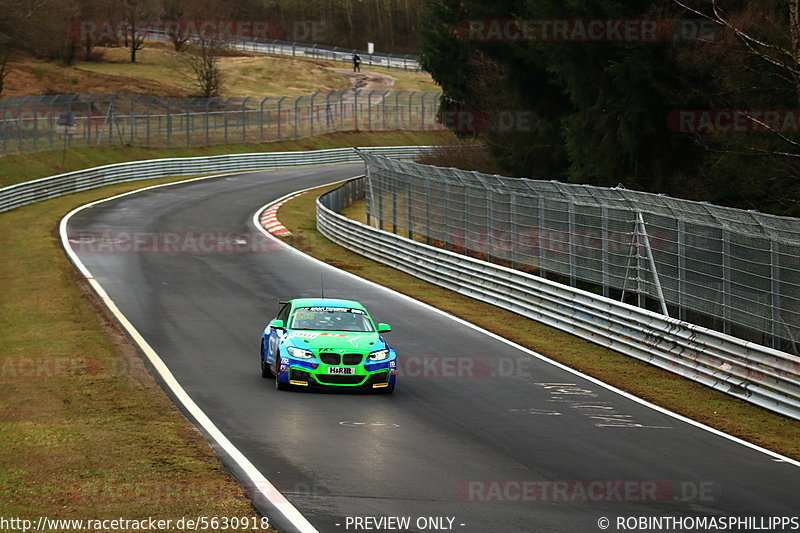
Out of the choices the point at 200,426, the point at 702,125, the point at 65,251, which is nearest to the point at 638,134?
the point at 702,125

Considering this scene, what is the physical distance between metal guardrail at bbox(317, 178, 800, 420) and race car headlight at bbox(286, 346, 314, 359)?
21.5 ft

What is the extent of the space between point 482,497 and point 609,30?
24.1 m

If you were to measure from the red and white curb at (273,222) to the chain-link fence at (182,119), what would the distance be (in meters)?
13.2

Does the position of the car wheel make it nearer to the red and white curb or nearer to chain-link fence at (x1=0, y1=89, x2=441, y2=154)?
the red and white curb

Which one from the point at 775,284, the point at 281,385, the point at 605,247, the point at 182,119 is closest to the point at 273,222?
the point at 605,247

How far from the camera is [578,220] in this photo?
22.9 meters

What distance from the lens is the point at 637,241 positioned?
68.2 ft

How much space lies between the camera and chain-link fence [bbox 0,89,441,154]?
2035 inches

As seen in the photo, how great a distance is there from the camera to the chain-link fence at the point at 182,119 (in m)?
51.7

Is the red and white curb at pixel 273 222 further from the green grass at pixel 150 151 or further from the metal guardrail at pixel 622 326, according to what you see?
the green grass at pixel 150 151

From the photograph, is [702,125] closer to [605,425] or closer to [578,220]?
[578,220]

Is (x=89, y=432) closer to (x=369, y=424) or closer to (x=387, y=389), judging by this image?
(x=369, y=424)

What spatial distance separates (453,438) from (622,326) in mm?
8490

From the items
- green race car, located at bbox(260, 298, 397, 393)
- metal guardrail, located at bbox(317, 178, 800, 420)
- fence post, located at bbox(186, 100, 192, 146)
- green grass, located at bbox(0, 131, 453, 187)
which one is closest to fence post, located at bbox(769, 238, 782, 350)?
metal guardrail, located at bbox(317, 178, 800, 420)
